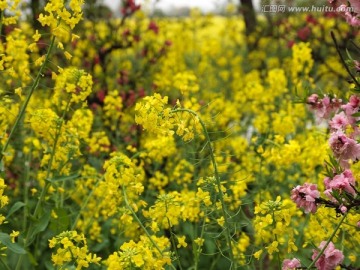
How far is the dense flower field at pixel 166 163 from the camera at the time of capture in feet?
8.98

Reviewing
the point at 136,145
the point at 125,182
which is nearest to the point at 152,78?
the point at 136,145

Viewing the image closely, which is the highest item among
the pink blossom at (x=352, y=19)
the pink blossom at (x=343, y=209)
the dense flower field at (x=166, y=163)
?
the pink blossom at (x=352, y=19)

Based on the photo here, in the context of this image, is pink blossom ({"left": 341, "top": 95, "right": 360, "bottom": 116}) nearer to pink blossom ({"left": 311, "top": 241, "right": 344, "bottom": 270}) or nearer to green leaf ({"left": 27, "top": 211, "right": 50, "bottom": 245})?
pink blossom ({"left": 311, "top": 241, "right": 344, "bottom": 270})

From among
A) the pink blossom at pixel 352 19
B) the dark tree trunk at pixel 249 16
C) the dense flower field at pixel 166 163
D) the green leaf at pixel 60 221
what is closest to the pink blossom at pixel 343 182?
the dense flower field at pixel 166 163

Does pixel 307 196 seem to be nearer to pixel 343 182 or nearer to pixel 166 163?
pixel 343 182

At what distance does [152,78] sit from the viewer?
7508mm

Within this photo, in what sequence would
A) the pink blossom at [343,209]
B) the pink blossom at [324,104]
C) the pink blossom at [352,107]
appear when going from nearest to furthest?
the pink blossom at [343,209] < the pink blossom at [352,107] < the pink blossom at [324,104]

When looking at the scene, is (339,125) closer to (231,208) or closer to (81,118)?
(231,208)

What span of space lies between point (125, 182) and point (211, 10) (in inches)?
295

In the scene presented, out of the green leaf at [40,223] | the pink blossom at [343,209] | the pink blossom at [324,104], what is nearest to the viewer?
the pink blossom at [343,209]

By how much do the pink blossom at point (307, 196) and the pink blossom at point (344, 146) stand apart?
0.16m

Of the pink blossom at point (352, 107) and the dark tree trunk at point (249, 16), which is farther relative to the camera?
the dark tree trunk at point (249, 16)

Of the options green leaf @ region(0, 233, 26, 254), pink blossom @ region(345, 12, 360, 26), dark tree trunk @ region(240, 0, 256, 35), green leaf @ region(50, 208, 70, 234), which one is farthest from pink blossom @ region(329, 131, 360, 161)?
dark tree trunk @ region(240, 0, 256, 35)

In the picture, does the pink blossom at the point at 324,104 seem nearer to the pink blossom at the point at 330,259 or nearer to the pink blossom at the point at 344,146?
the pink blossom at the point at 344,146
